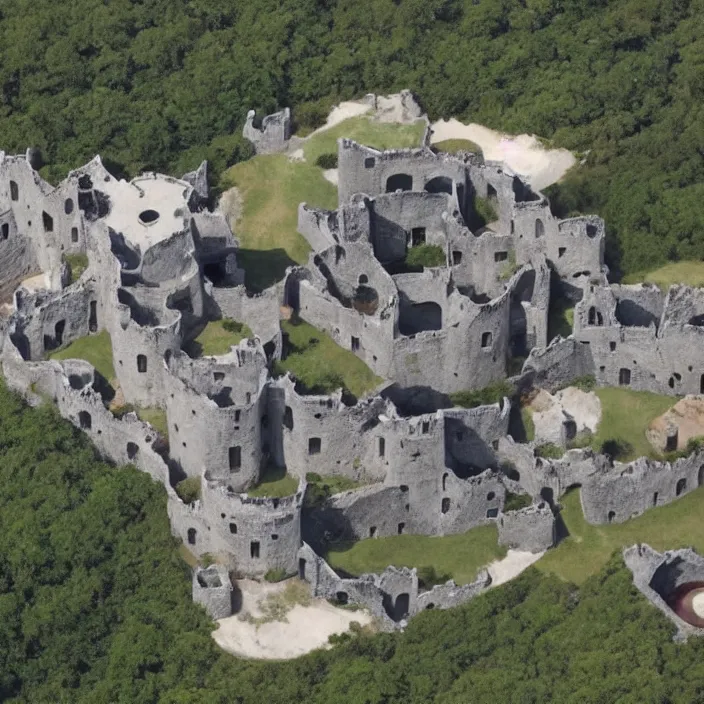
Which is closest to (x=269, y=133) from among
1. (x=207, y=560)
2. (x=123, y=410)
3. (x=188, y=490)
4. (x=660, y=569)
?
(x=123, y=410)

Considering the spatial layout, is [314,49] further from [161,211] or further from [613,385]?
[613,385]


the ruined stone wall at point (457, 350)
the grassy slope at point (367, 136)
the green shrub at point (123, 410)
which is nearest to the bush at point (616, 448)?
the ruined stone wall at point (457, 350)

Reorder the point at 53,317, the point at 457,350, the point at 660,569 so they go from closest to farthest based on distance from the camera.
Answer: the point at 660,569, the point at 457,350, the point at 53,317

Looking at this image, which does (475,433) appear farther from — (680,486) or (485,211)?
(485,211)

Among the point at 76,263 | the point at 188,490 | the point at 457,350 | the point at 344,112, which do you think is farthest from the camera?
the point at 344,112

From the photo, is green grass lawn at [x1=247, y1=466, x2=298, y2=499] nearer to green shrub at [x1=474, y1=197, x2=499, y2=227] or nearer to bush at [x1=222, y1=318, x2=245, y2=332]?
bush at [x1=222, y1=318, x2=245, y2=332]

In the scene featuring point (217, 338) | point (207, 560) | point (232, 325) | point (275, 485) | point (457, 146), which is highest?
point (232, 325)

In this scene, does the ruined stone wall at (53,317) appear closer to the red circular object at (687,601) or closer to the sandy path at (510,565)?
the sandy path at (510,565)
